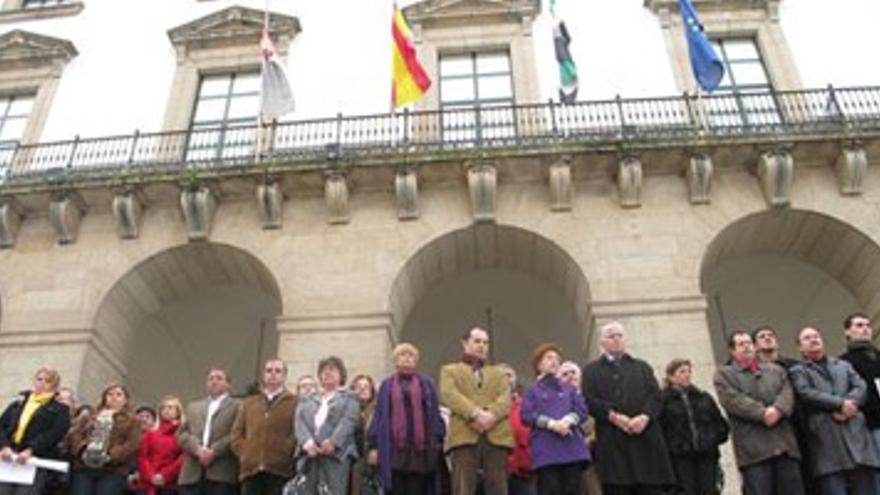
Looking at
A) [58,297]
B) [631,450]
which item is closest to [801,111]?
[631,450]

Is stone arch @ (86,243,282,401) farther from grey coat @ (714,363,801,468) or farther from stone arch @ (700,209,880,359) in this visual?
grey coat @ (714,363,801,468)

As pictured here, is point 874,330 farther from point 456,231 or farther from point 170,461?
point 170,461

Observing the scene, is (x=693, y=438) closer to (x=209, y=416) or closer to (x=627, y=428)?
(x=627, y=428)

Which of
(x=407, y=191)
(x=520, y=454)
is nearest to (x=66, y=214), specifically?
(x=407, y=191)

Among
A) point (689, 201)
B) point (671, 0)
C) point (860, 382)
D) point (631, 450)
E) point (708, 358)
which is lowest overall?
point (631, 450)

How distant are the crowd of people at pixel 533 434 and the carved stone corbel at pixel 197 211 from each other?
5673 millimetres

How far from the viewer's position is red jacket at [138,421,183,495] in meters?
7.83

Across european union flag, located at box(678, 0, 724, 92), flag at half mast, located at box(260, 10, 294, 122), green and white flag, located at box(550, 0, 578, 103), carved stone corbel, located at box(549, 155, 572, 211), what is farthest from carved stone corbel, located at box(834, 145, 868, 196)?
flag at half mast, located at box(260, 10, 294, 122)

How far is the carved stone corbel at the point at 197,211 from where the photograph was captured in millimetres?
13141

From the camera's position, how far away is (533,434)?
6934mm

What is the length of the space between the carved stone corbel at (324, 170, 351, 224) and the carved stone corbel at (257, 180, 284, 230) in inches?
29.9

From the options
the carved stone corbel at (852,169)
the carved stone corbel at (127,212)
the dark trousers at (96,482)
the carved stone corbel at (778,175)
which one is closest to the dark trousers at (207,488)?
the dark trousers at (96,482)

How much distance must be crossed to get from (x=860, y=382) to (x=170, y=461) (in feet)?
20.0

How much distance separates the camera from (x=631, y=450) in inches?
272
